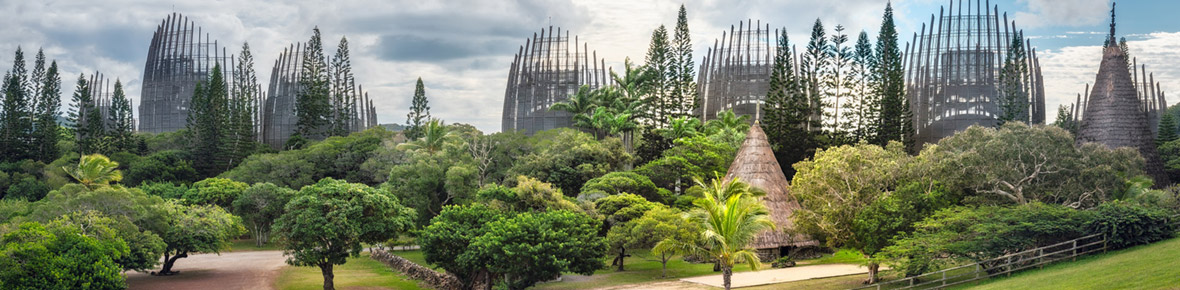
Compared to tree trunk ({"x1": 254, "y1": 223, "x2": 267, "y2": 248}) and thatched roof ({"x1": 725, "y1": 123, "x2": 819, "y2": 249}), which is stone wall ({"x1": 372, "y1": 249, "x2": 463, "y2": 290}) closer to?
tree trunk ({"x1": 254, "y1": 223, "x2": 267, "y2": 248})

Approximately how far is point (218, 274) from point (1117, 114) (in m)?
31.2

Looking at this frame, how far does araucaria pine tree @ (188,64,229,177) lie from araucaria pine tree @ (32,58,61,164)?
7341 millimetres

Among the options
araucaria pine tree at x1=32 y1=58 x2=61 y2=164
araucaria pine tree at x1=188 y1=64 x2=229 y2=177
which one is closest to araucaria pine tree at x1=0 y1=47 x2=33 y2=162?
araucaria pine tree at x1=32 y1=58 x2=61 y2=164

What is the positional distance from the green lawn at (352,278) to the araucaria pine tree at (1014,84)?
2961 cm

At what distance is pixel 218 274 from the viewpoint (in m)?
31.3

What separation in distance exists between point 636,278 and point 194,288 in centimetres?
1385

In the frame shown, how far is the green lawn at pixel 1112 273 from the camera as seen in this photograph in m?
16.7

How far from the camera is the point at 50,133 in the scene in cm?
Result: 5134

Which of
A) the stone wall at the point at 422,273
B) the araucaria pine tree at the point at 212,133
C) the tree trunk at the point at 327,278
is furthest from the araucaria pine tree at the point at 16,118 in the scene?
the tree trunk at the point at 327,278

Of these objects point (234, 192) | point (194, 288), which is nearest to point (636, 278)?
point (194, 288)

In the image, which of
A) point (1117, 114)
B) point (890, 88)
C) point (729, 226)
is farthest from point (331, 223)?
point (890, 88)

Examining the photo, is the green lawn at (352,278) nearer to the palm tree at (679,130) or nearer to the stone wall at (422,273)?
the stone wall at (422,273)

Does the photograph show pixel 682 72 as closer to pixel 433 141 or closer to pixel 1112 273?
pixel 433 141

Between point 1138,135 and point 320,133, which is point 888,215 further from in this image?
point 320,133
